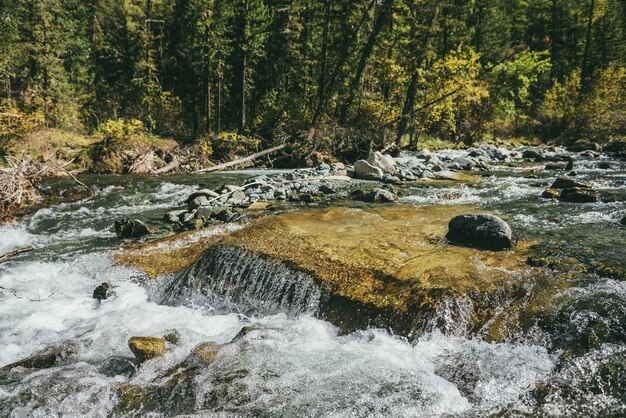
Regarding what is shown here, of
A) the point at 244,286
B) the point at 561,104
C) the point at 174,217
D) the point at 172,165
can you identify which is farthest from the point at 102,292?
the point at 561,104

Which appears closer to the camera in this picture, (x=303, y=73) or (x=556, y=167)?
(x=556, y=167)

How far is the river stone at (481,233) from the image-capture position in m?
6.21

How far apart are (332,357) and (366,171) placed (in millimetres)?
11595

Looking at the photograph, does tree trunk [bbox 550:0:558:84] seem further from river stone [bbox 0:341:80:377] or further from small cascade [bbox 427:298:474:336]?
river stone [bbox 0:341:80:377]

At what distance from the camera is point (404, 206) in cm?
993

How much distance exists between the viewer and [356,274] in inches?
221

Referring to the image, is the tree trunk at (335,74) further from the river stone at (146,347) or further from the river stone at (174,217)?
A: the river stone at (146,347)

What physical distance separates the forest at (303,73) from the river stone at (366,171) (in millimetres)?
6533

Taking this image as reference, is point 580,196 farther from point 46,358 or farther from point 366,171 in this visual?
point 46,358

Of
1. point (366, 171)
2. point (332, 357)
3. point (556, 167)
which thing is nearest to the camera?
point (332, 357)

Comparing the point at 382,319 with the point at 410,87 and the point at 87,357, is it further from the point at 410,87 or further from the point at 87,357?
the point at 410,87

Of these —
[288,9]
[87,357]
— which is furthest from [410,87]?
[87,357]

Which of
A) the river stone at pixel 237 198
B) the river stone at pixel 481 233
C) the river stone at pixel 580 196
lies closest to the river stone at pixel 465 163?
the river stone at pixel 580 196

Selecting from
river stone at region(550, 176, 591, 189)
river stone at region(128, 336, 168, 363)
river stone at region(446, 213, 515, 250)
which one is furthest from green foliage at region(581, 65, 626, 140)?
river stone at region(128, 336, 168, 363)
